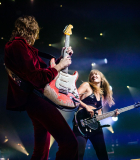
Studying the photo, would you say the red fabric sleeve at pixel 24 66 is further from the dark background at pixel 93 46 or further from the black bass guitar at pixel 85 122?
the dark background at pixel 93 46

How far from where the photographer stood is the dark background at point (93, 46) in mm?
4621

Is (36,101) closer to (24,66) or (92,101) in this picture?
(24,66)

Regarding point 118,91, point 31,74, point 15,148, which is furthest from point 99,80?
point 15,148

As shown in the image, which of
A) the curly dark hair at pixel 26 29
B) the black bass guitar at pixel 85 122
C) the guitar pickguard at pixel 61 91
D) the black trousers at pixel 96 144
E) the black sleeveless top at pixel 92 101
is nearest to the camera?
the guitar pickguard at pixel 61 91

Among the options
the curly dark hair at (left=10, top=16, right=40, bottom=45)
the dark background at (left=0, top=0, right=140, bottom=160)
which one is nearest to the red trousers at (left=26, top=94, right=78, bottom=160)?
the curly dark hair at (left=10, top=16, right=40, bottom=45)

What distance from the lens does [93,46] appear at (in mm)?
5801

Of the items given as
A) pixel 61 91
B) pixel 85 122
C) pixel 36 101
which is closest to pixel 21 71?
pixel 36 101

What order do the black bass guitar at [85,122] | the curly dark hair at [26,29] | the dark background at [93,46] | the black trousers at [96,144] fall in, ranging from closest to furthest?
1. the curly dark hair at [26,29]
2. the black trousers at [96,144]
3. the black bass guitar at [85,122]
4. the dark background at [93,46]

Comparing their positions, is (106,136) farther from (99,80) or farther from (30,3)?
(30,3)

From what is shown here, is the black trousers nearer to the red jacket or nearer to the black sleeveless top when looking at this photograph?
the black sleeveless top

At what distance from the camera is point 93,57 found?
596 cm

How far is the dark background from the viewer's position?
15.2 ft

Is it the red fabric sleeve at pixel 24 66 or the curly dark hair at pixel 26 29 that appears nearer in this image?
the red fabric sleeve at pixel 24 66

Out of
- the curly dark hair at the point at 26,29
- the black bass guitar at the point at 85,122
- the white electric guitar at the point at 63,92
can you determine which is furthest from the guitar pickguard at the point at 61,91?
the black bass guitar at the point at 85,122
